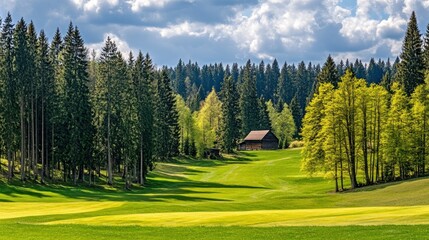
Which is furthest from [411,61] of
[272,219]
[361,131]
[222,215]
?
[272,219]

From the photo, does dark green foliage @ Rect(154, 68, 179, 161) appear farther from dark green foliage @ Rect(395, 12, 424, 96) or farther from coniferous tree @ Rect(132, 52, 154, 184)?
dark green foliage @ Rect(395, 12, 424, 96)

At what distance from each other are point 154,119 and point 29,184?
24.5 m

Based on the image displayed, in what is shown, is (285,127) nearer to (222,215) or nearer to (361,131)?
(361,131)

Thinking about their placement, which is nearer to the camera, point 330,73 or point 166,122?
point 330,73

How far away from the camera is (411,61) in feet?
300

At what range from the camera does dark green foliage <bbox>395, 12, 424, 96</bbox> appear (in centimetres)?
9019

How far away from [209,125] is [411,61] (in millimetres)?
62619

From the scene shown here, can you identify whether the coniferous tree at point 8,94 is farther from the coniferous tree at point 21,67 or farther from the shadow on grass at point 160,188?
the shadow on grass at point 160,188

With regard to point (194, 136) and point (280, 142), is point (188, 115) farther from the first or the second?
point (280, 142)

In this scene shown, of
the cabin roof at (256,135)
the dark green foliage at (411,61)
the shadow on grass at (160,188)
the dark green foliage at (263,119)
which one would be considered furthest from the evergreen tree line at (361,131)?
the dark green foliage at (263,119)

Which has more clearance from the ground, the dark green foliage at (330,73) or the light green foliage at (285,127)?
the dark green foliage at (330,73)

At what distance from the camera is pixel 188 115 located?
132 m

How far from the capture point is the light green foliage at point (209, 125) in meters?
129

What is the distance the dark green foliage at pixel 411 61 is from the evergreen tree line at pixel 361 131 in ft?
67.0
